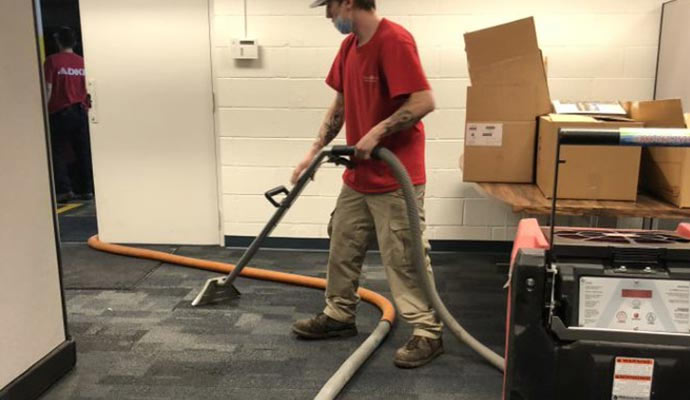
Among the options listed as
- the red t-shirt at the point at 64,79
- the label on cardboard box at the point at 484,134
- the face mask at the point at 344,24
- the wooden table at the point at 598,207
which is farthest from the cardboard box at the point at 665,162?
the red t-shirt at the point at 64,79

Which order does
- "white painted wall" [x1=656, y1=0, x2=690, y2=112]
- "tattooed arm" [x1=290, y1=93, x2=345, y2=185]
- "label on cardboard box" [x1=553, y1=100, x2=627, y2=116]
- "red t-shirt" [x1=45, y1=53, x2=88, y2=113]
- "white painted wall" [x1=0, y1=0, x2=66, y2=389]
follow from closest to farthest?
"white painted wall" [x1=0, y1=0, x2=66, y2=389] < "tattooed arm" [x1=290, y1=93, x2=345, y2=185] < "label on cardboard box" [x1=553, y1=100, x2=627, y2=116] < "white painted wall" [x1=656, y1=0, x2=690, y2=112] < "red t-shirt" [x1=45, y1=53, x2=88, y2=113]

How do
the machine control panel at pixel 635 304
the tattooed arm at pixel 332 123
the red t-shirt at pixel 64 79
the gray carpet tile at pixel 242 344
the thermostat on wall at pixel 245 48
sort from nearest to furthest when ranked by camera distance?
1. the machine control panel at pixel 635 304
2. the gray carpet tile at pixel 242 344
3. the tattooed arm at pixel 332 123
4. the thermostat on wall at pixel 245 48
5. the red t-shirt at pixel 64 79

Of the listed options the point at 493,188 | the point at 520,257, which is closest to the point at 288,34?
the point at 493,188

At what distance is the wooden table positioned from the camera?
1.90m

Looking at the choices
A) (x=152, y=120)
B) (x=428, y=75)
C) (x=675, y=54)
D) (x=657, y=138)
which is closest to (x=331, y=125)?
(x=428, y=75)

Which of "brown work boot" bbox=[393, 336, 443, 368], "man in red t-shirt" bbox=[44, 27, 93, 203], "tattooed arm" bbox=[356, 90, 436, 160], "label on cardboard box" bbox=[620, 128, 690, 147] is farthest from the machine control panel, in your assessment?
"man in red t-shirt" bbox=[44, 27, 93, 203]

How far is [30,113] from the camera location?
6.28ft

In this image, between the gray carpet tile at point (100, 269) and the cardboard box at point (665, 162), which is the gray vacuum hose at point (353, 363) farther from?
the gray carpet tile at point (100, 269)

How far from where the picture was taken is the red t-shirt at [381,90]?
197 cm

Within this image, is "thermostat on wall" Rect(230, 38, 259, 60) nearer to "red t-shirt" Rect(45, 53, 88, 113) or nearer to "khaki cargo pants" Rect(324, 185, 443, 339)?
"khaki cargo pants" Rect(324, 185, 443, 339)

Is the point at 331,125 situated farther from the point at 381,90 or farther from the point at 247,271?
the point at 247,271

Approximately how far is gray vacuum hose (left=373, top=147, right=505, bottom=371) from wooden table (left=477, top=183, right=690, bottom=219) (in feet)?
1.15

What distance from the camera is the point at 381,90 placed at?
2072mm

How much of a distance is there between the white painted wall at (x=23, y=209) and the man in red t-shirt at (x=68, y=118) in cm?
308
